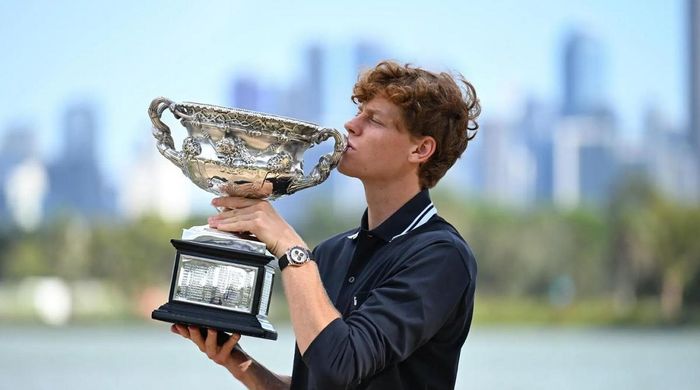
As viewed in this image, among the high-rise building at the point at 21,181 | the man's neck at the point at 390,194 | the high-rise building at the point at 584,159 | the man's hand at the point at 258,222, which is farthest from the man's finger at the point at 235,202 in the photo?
the high-rise building at the point at 584,159

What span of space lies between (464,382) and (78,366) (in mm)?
10032

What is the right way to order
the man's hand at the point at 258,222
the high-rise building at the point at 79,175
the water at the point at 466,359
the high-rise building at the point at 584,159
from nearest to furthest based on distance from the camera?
1. the man's hand at the point at 258,222
2. the water at the point at 466,359
3. the high-rise building at the point at 79,175
4. the high-rise building at the point at 584,159

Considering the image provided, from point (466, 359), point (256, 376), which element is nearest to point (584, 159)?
point (466, 359)

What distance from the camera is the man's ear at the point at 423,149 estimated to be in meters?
2.37

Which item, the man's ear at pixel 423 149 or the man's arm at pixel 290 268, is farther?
the man's ear at pixel 423 149

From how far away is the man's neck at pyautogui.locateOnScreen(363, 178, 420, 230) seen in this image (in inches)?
95.3

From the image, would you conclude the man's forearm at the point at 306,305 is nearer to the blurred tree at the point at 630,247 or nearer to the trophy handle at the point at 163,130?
the trophy handle at the point at 163,130

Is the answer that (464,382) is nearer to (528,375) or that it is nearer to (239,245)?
(528,375)

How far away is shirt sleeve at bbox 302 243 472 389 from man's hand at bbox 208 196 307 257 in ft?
0.53

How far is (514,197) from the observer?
201 feet

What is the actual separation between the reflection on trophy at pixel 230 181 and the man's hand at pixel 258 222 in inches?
0.8

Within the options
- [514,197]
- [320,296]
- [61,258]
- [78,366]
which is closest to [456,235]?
[320,296]

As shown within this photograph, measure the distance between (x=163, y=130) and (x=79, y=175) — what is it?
60197 mm

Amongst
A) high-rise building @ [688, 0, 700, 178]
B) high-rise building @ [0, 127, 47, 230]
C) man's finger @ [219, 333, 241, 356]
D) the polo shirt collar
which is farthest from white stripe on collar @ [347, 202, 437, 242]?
high-rise building @ [688, 0, 700, 178]
